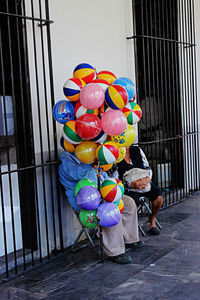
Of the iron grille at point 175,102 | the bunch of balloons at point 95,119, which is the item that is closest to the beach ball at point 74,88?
the bunch of balloons at point 95,119

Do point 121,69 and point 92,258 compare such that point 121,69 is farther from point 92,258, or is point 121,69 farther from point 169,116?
point 92,258

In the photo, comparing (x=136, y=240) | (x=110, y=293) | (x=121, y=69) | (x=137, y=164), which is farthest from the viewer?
(x=121, y=69)

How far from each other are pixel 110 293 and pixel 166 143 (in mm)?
4110

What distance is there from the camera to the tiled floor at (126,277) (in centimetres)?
325

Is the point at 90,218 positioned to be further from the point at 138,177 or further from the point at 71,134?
the point at 138,177

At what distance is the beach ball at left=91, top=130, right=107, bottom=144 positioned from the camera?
12.2ft

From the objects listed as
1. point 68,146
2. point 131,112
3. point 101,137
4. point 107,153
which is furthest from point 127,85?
point 68,146

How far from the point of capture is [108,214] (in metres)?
3.71

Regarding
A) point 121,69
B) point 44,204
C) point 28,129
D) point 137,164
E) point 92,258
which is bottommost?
point 92,258

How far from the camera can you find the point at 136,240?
14.4 ft

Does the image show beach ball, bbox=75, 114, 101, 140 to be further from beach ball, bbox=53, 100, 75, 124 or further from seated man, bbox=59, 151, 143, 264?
seated man, bbox=59, 151, 143, 264

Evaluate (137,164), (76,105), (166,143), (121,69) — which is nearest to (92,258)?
(137,164)

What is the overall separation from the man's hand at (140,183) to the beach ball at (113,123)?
1.08m

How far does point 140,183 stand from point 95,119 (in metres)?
1.27
